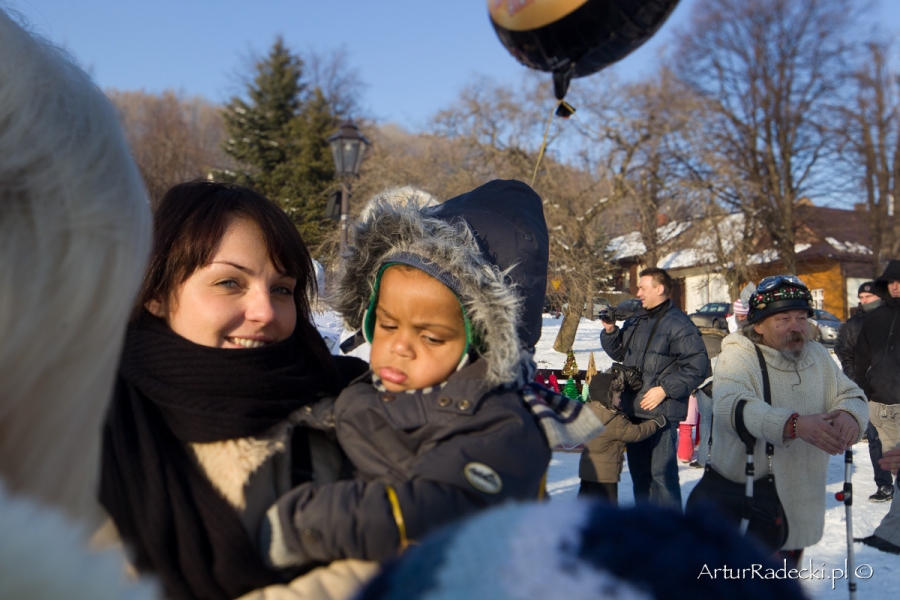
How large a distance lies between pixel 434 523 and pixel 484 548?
0.60 metres

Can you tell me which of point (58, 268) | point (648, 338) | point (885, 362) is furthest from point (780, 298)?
point (58, 268)

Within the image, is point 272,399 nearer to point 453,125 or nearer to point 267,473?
point 267,473

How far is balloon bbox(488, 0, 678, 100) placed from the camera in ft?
19.0

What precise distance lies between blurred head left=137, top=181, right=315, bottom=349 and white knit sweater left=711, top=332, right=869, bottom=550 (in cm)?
327

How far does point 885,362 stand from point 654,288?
7.66ft

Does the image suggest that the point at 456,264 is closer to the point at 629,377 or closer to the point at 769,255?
the point at 629,377

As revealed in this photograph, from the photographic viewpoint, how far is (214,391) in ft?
4.08

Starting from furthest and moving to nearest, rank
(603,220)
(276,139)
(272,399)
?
(276,139)
(603,220)
(272,399)

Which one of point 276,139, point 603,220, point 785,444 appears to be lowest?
point 785,444

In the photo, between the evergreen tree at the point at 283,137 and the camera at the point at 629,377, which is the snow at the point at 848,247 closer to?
the evergreen tree at the point at 283,137

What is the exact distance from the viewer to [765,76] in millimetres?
26344

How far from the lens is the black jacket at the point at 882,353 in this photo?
6.23 meters

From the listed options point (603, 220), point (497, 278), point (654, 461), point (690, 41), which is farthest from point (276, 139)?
point (497, 278)

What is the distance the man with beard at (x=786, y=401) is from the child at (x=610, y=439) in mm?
1285
